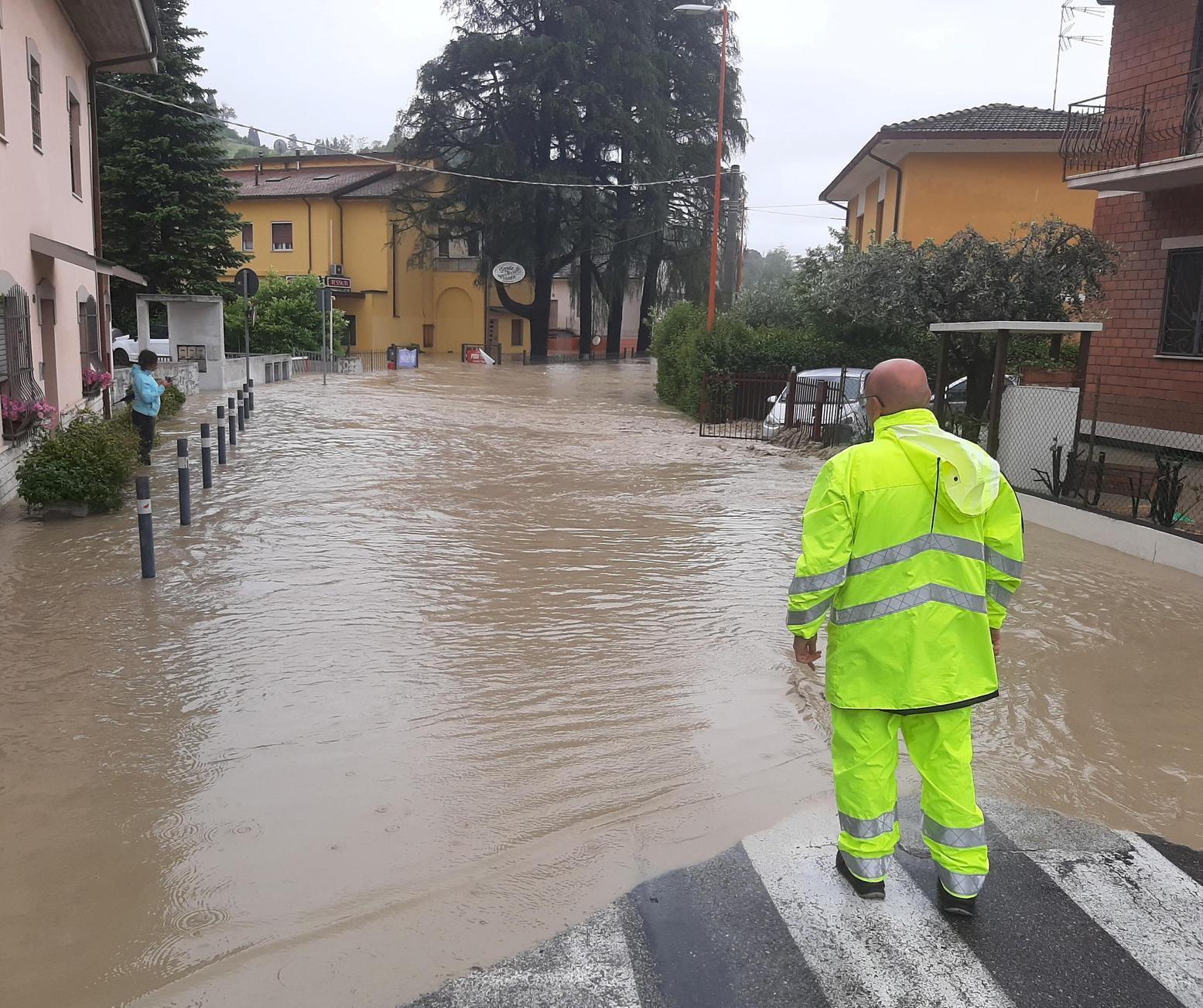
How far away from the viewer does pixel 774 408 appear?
67.2 feet

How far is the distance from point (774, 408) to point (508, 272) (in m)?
25.6

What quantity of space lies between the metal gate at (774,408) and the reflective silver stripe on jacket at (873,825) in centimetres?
1516

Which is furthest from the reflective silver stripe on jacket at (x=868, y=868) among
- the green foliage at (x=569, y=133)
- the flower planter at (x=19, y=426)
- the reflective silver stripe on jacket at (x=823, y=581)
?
the green foliage at (x=569, y=133)

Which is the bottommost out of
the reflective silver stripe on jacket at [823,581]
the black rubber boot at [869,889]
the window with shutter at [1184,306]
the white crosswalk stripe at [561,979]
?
the white crosswalk stripe at [561,979]

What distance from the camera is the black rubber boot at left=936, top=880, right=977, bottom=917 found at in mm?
3678

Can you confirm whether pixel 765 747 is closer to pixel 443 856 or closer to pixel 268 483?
pixel 443 856

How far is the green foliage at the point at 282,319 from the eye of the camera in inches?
1463

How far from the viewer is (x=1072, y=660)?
23.1 feet

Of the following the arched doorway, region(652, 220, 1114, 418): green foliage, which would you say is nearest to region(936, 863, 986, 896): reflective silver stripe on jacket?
region(652, 220, 1114, 418): green foliage

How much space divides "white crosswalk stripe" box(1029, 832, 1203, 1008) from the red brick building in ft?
38.0

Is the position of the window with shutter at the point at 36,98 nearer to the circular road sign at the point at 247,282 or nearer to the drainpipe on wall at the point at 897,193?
the circular road sign at the point at 247,282

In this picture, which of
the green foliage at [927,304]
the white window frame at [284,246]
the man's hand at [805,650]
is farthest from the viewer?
the white window frame at [284,246]

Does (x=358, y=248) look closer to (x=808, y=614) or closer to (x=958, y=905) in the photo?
(x=808, y=614)

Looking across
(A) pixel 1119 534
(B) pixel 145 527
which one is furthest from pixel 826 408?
(B) pixel 145 527
